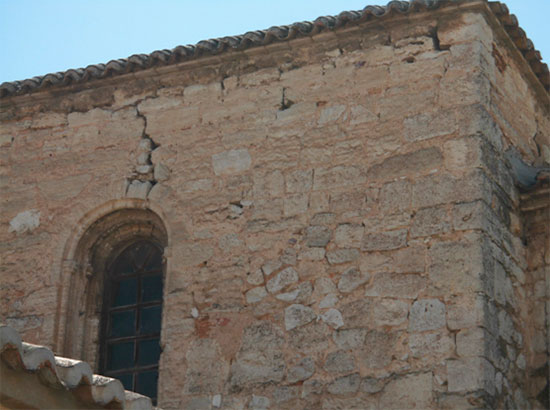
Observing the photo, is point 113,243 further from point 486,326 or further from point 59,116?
point 486,326

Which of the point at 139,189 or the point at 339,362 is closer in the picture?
the point at 339,362

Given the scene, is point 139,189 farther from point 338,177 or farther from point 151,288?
point 338,177

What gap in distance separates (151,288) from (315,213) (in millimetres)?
1669

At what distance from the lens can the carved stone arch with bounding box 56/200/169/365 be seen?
32.5 feet

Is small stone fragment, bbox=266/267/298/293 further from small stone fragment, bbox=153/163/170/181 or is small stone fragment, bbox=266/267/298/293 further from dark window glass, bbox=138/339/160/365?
small stone fragment, bbox=153/163/170/181

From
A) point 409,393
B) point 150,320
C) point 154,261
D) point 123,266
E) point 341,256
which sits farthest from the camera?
point 123,266

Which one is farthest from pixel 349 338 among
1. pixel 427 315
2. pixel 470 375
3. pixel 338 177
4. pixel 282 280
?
pixel 338 177

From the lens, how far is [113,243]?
10.3 metres

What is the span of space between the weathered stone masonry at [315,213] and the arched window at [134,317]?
0.52ft

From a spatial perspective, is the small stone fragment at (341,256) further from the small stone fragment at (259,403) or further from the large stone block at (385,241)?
the small stone fragment at (259,403)

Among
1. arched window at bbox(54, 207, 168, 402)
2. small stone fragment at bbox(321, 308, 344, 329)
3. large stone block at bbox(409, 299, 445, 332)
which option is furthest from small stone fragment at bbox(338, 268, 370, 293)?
arched window at bbox(54, 207, 168, 402)

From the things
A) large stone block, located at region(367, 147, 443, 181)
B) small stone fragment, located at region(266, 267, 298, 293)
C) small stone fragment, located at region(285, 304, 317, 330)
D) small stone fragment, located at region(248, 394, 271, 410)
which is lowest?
small stone fragment, located at region(248, 394, 271, 410)

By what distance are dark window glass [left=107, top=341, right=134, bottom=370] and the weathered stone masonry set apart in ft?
0.62

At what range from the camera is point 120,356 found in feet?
32.4
